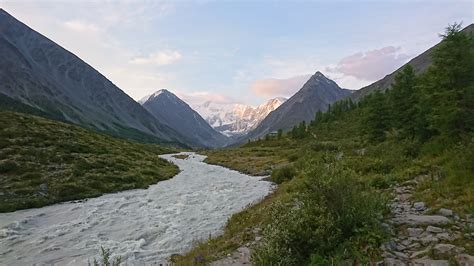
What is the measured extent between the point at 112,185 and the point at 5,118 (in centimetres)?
2494

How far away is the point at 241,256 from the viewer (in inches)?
437

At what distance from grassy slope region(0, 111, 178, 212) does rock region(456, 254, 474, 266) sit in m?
23.4

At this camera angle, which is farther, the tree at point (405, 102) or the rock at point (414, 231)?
the tree at point (405, 102)

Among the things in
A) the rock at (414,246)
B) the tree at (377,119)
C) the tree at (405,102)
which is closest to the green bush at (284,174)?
the tree at (405,102)

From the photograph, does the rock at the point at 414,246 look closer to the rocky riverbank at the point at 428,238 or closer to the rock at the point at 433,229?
the rocky riverbank at the point at 428,238

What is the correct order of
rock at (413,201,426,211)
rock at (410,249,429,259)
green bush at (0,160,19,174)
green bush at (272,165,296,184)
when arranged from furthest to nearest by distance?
green bush at (272,165,296,184), green bush at (0,160,19,174), rock at (413,201,426,211), rock at (410,249,429,259)

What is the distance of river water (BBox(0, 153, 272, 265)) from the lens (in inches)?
548

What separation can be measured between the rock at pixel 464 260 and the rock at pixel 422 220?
203cm

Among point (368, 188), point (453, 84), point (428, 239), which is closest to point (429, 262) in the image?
point (428, 239)

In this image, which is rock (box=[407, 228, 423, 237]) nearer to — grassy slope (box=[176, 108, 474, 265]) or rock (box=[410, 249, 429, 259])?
rock (box=[410, 249, 429, 259])

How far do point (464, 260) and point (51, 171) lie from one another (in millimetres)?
30891

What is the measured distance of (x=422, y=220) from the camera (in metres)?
10.1

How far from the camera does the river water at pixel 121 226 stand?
13.9 metres

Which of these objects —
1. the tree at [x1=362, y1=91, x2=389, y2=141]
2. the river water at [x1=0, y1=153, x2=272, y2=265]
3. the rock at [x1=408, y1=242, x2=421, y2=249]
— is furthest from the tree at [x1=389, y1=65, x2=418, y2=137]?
the rock at [x1=408, y1=242, x2=421, y2=249]
